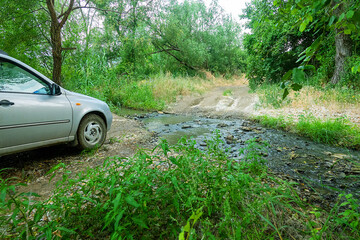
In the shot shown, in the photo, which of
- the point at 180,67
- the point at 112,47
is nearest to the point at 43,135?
the point at 112,47

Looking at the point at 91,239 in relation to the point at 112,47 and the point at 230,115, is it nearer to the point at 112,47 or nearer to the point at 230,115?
the point at 230,115

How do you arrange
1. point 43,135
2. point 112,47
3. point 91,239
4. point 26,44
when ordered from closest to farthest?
point 91,239
point 43,135
point 26,44
point 112,47

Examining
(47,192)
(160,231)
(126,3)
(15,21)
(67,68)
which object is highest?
(126,3)

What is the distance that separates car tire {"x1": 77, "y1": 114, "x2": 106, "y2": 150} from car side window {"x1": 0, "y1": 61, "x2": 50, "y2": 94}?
822 millimetres

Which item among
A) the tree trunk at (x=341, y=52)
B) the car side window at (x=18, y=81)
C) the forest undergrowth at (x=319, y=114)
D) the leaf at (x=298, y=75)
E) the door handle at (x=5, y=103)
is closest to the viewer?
the leaf at (x=298, y=75)

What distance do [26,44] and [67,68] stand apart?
238 centimetres

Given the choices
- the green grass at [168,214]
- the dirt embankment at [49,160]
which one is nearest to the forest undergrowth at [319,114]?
the green grass at [168,214]

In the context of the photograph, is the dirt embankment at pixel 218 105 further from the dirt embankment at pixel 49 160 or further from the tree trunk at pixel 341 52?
the dirt embankment at pixel 49 160

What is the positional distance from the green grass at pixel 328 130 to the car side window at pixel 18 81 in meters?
5.96

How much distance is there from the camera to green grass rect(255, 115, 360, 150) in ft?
14.4

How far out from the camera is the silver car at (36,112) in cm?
260

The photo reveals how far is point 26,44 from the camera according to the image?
6617 mm

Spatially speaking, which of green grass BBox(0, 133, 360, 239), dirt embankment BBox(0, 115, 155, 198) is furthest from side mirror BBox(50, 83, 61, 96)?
green grass BBox(0, 133, 360, 239)

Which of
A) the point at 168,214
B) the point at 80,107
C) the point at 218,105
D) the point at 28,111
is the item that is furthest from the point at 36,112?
the point at 218,105
